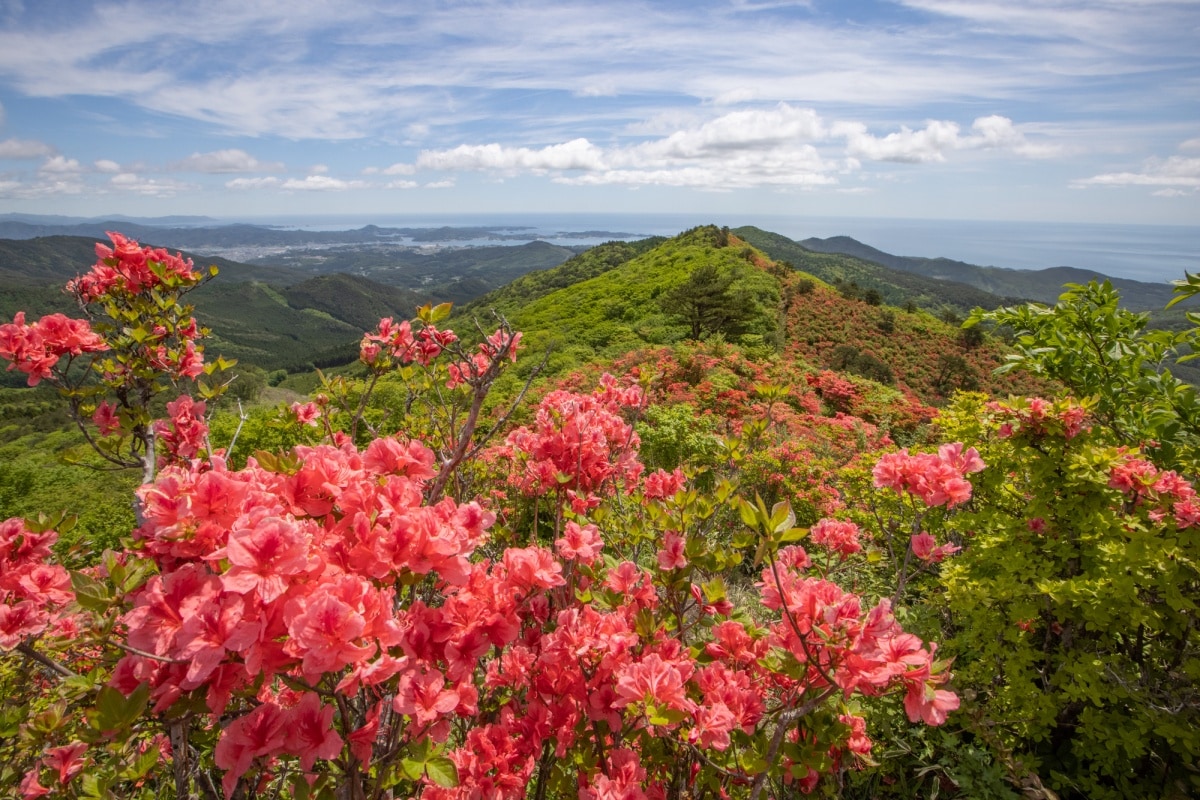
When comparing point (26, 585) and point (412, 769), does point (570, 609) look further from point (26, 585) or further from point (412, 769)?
point (26, 585)

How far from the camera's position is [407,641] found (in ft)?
4.15

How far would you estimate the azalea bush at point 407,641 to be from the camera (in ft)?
3.54

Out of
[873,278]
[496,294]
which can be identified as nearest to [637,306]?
[496,294]

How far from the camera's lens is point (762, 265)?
32969 millimetres

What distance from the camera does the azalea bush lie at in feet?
3.54

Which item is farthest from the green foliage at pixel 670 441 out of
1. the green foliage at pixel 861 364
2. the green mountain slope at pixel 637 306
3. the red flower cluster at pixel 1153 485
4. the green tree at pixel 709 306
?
the green foliage at pixel 861 364

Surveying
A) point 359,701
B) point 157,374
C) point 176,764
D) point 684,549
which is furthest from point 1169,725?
point 157,374

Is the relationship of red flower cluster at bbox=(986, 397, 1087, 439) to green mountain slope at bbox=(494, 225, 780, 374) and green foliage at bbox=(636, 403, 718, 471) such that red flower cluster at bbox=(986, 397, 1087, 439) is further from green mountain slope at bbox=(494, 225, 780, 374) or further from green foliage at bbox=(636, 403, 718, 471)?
green mountain slope at bbox=(494, 225, 780, 374)

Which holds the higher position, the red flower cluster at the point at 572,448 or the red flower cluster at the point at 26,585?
the red flower cluster at the point at 572,448

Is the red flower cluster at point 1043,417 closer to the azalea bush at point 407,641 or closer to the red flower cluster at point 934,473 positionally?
the red flower cluster at point 934,473

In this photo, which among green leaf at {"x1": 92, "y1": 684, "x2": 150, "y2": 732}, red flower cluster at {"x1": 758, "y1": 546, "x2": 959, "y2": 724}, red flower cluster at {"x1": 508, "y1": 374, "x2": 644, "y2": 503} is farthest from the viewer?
red flower cluster at {"x1": 508, "y1": 374, "x2": 644, "y2": 503}

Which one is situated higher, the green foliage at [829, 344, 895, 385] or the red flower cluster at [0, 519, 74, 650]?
the red flower cluster at [0, 519, 74, 650]

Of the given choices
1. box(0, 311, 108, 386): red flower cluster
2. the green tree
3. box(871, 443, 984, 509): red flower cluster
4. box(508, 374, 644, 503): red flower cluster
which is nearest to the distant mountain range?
the green tree

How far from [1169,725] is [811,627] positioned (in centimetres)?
191
